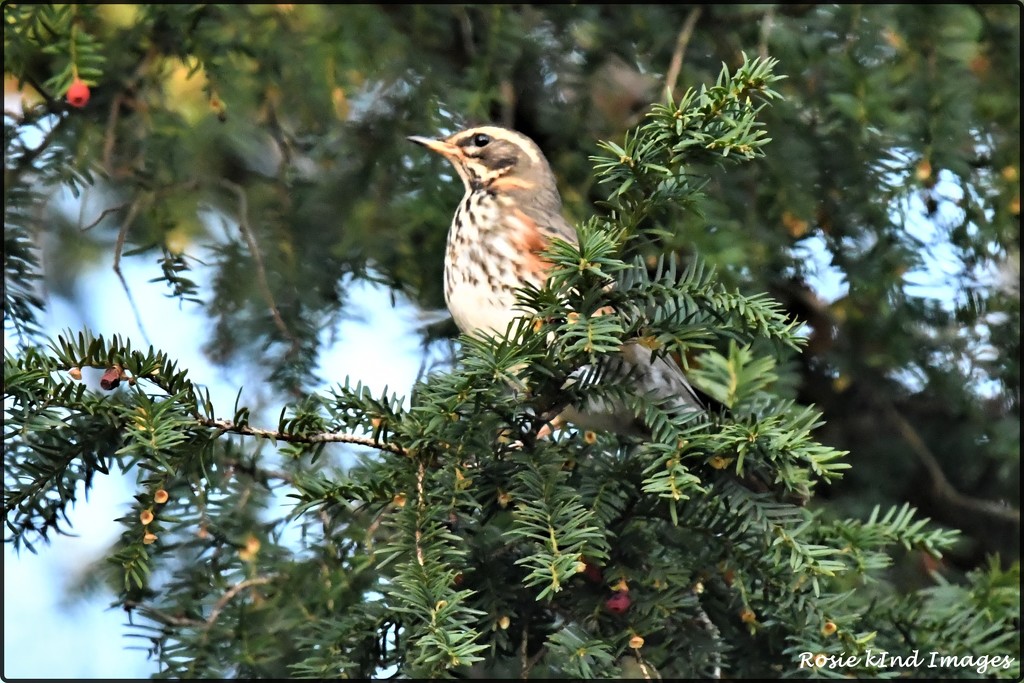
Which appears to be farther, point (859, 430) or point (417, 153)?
point (859, 430)

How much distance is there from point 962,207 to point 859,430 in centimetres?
86

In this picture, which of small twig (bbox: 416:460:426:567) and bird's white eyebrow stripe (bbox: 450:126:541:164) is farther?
bird's white eyebrow stripe (bbox: 450:126:541:164)

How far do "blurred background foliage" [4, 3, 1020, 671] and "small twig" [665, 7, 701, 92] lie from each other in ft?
0.04

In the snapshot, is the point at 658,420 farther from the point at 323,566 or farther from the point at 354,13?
the point at 354,13

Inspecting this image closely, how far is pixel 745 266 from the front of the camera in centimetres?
281

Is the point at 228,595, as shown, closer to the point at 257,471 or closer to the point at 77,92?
the point at 257,471

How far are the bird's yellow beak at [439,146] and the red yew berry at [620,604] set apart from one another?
162 centimetres

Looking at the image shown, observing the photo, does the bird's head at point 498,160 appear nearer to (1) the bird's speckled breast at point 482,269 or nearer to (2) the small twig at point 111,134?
(1) the bird's speckled breast at point 482,269

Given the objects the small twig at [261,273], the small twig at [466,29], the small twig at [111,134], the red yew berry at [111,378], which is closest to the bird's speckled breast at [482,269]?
the small twig at [261,273]

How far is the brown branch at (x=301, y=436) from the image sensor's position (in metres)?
1.75

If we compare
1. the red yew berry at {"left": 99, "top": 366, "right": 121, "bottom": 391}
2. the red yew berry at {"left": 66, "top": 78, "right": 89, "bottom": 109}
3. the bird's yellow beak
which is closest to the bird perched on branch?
the bird's yellow beak

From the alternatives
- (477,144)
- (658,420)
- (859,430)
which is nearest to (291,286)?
(477,144)

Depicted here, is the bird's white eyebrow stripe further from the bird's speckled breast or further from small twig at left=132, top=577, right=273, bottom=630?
small twig at left=132, top=577, right=273, bottom=630

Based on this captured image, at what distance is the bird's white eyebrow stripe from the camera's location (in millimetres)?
3328
